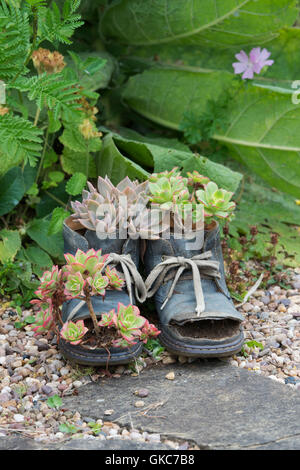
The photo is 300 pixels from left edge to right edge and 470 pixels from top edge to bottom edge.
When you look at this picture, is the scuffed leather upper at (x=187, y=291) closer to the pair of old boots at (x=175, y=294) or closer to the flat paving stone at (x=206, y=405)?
the pair of old boots at (x=175, y=294)

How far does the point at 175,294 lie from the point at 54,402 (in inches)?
20.5

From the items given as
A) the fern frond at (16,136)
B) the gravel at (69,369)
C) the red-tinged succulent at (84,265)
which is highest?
the fern frond at (16,136)

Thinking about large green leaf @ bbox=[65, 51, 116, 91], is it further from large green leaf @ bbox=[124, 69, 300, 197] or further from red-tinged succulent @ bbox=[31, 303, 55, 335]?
red-tinged succulent @ bbox=[31, 303, 55, 335]

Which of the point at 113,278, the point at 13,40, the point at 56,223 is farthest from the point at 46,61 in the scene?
the point at 113,278

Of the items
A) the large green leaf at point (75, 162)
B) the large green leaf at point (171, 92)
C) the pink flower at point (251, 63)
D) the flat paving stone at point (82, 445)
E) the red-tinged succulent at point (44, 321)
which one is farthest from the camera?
the large green leaf at point (171, 92)

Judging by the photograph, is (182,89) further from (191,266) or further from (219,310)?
(219,310)

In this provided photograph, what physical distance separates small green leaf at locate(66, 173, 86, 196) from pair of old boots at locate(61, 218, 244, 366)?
0.30 meters

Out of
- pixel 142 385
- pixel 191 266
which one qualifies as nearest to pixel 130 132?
pixel 191 266

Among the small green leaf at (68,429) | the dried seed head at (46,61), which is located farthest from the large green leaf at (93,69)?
the small green leaf at (68,429)

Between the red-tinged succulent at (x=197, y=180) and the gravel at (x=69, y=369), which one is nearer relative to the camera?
the gravel at (x=69, y=369)

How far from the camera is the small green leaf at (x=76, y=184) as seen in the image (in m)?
2.16
